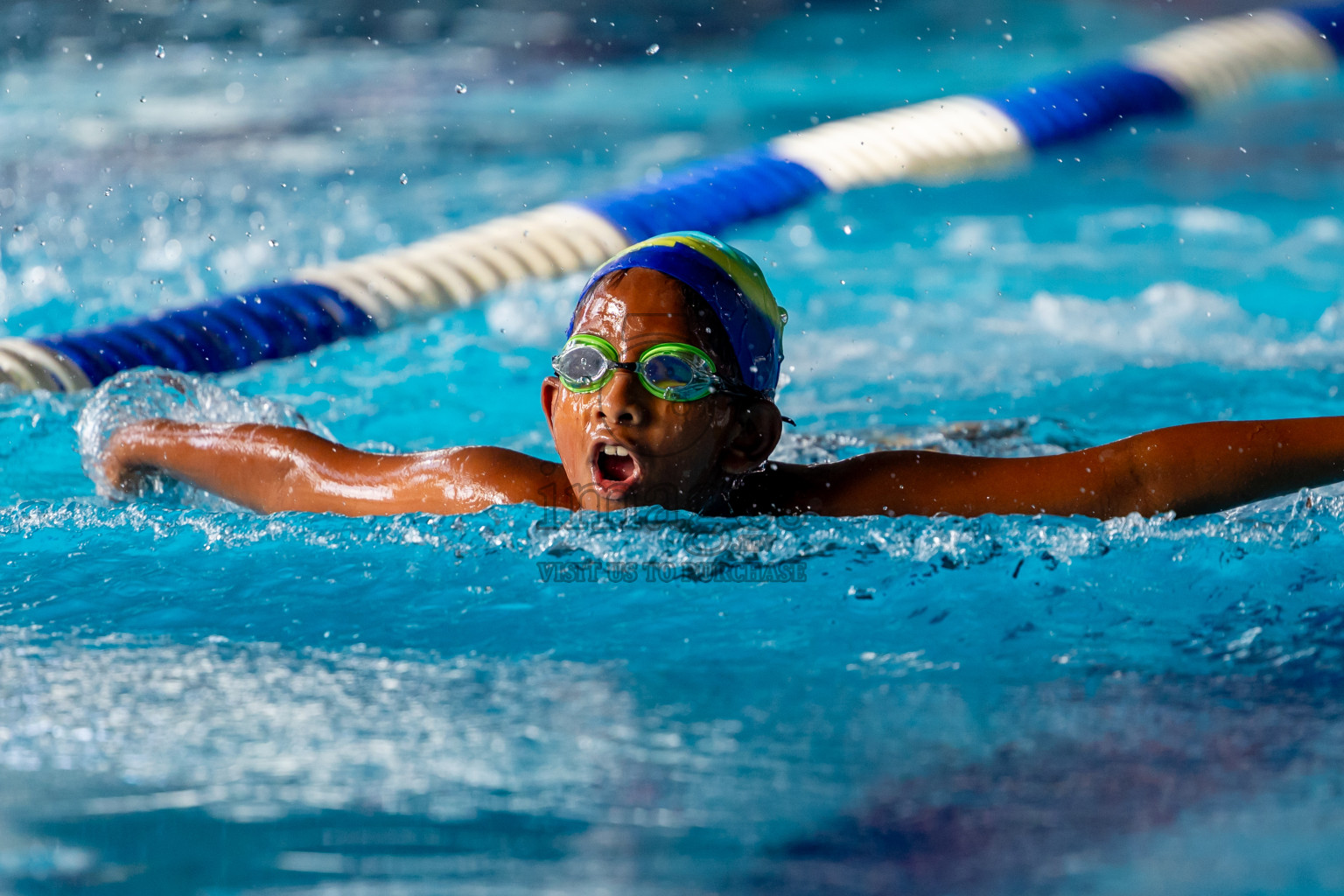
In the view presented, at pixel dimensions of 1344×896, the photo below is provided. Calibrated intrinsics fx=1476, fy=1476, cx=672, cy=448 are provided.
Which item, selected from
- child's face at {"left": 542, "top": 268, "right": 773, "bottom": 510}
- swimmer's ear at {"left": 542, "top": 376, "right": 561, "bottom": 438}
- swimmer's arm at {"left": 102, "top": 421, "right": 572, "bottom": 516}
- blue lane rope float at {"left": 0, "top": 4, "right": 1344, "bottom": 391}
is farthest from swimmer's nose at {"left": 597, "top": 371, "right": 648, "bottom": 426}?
blue lane rope float at {"left": 0, "top": 4, "right": 1344, "bottom": 391}

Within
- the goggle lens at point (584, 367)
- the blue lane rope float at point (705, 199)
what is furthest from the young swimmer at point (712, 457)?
the blue lane rope float at point (705, 199)

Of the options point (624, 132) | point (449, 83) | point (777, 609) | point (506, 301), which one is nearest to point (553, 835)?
point (777, 609)

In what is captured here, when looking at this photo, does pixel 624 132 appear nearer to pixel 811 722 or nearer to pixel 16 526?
pixel 16 526

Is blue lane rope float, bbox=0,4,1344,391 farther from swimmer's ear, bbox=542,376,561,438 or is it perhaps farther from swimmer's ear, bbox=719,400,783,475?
swimmer's ear, bbox=719,400,783,475

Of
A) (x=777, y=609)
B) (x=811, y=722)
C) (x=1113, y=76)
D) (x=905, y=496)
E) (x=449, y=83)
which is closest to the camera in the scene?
(x=811, y=722)

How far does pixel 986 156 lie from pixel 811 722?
5.24 metres

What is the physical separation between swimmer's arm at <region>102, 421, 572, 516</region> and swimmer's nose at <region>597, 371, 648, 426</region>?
0.30m

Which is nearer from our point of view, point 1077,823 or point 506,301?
point 1077,823

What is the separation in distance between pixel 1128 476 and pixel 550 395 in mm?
915

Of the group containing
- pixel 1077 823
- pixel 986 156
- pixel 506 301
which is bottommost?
pixel 1077 823

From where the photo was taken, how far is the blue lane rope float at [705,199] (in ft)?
13.2

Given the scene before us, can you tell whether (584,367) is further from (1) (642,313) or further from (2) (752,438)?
(2) (752,438)

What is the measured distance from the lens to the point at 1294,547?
7.81 ft

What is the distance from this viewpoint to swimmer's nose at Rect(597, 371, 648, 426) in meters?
2.14
